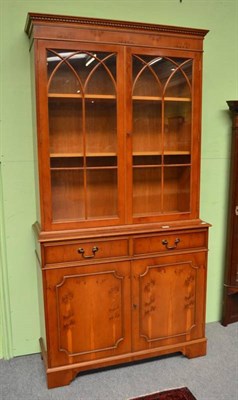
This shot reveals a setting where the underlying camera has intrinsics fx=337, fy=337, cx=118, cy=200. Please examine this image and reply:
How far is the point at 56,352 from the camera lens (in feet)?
7.02

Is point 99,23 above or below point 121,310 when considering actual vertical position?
above

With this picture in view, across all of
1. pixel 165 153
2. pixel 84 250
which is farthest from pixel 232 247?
pixel 84 250

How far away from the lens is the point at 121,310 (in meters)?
2.23

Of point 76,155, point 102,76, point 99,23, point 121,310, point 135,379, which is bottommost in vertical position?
point 135,379

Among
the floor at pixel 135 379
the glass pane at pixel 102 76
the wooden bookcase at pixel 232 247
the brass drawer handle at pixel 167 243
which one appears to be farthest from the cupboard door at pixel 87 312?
the glass pane at pixel 102 76

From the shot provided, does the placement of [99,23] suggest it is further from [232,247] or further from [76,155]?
[232,247]

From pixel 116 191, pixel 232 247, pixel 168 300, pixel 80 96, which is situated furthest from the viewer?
pixel 232 247

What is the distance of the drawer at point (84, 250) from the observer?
81.0 inches

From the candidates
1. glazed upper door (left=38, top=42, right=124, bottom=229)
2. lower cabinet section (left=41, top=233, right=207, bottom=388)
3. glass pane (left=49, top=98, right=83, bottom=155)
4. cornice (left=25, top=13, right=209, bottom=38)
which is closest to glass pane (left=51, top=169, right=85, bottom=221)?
glazed upper door (left=38, top=42, right=124, bottom=229)

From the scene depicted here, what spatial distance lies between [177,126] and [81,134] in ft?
2.23

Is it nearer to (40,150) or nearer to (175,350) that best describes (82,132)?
(40,150)

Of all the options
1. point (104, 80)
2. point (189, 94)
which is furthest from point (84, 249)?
point (189, 94)

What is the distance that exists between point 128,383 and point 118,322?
1.25 feet

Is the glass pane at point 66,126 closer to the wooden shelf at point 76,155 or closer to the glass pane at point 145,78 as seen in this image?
the wooden shelf at point 76,155
